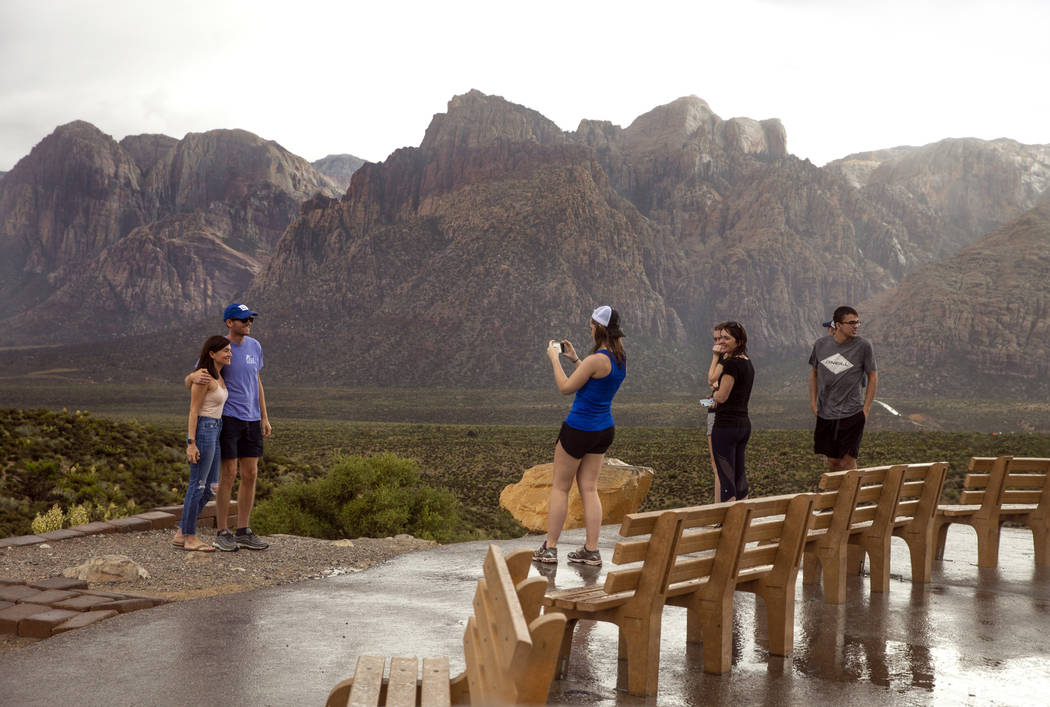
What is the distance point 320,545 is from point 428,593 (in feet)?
8.26

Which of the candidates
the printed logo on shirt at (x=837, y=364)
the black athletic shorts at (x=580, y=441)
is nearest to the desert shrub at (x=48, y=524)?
the black athletic shorts at (x=580, y=441)

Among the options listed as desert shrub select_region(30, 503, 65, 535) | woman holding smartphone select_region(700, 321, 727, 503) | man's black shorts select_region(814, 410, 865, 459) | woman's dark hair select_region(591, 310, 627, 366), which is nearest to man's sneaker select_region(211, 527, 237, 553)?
desert shrub select_region(30, 503, 65, 535)

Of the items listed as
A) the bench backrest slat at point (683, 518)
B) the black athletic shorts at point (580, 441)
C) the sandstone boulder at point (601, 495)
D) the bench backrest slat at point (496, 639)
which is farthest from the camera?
the sandstone boulder at point (601, 495)

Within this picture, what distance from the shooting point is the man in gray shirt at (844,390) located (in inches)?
350

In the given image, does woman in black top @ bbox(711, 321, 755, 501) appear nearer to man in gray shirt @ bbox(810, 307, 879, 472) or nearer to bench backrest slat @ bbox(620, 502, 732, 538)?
man in gray shirt @ bbox(810, 307, 879, 472)

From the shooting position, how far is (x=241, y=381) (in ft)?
27.1

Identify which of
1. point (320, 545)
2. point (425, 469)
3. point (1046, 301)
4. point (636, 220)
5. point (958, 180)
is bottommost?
point (425, 469)

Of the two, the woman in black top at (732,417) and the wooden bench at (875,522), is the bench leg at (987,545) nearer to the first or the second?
the wooden bench at (875,522)

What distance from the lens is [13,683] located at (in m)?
4.82

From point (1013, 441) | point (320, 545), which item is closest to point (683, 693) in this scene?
point (320, 545)

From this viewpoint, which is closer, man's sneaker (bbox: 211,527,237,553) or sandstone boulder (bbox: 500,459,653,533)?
man's sneaker (bbox: 211,527,237,553)

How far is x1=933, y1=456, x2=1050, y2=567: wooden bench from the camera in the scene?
838 centimetres

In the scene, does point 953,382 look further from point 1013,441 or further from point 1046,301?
point 1013,441

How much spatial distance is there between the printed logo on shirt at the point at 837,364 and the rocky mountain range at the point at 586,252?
98.1 meters
